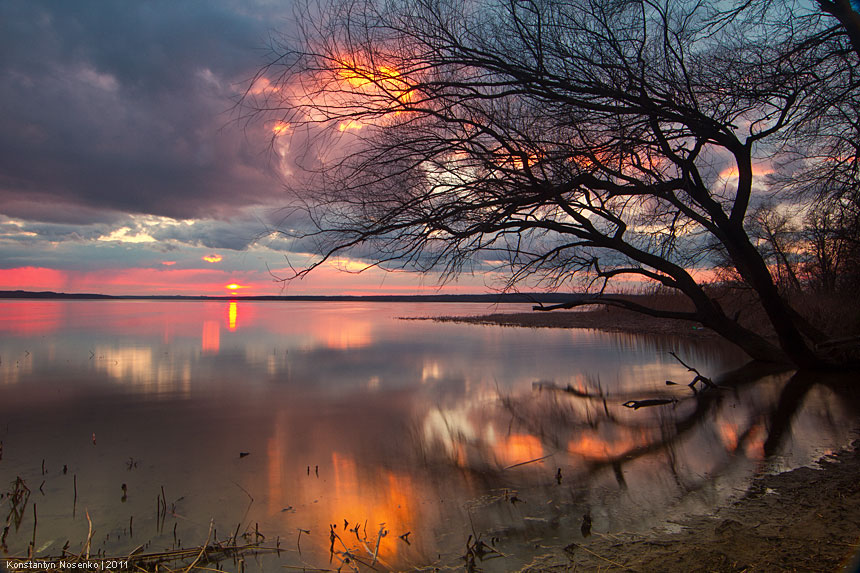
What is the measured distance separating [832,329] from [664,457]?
13917 mm

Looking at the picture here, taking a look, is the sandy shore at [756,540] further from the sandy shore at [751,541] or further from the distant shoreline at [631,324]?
the distant shoreline at [631,324]

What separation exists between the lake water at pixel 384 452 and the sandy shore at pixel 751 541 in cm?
27

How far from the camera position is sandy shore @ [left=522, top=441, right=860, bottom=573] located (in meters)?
3.38

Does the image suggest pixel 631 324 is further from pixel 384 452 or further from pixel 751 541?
pixel 751 541

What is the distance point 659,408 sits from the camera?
9.70 meters

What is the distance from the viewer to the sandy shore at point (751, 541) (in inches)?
133

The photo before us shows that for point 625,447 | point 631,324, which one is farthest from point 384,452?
point 631,324

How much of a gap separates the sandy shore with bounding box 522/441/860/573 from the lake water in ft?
0.87

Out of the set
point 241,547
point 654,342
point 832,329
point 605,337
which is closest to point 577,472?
point 241,547

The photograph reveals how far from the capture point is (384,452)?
7.31 m

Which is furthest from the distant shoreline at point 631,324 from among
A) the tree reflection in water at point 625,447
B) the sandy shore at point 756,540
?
the sandy shore at point 756,540

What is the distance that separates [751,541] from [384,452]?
4.74 m

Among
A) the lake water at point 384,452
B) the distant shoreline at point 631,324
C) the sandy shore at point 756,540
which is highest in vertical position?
the distant shoreline at point 631,324

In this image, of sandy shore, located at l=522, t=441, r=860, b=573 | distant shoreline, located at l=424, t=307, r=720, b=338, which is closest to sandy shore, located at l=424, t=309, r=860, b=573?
sandy shore, located at l=522, t=441, r=860, b=573
